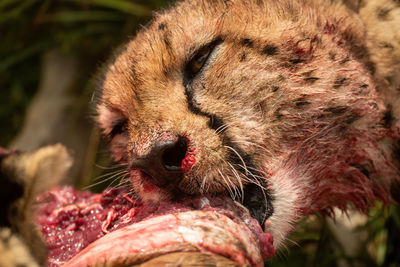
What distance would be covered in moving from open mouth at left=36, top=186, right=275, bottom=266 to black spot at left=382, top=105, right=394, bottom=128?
2.07 ft

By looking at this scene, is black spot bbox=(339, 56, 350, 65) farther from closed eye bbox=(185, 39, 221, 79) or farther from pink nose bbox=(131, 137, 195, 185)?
pink nose bbox=(131, 137, 195, 185)

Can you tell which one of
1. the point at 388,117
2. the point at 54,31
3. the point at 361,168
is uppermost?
the point at 54,31

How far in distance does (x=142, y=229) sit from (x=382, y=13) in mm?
1140

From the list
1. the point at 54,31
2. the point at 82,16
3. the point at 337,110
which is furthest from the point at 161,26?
the point at 54,31

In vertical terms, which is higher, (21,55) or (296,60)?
(21,55)

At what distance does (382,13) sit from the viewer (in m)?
1.80

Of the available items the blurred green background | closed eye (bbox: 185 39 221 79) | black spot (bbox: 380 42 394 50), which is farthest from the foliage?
black spot (bbox: 380 42 394 50)

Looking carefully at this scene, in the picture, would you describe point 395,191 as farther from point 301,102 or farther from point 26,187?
point 26,187

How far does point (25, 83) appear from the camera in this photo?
13.8ft

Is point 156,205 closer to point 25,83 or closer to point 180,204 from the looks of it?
point 180,204

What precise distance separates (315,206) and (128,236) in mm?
802

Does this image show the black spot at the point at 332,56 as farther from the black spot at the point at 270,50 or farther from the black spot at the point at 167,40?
the black spot at the point at 167,40

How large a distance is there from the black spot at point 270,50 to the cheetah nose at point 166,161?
41 centimetres

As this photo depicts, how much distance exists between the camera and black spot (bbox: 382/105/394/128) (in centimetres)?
175
